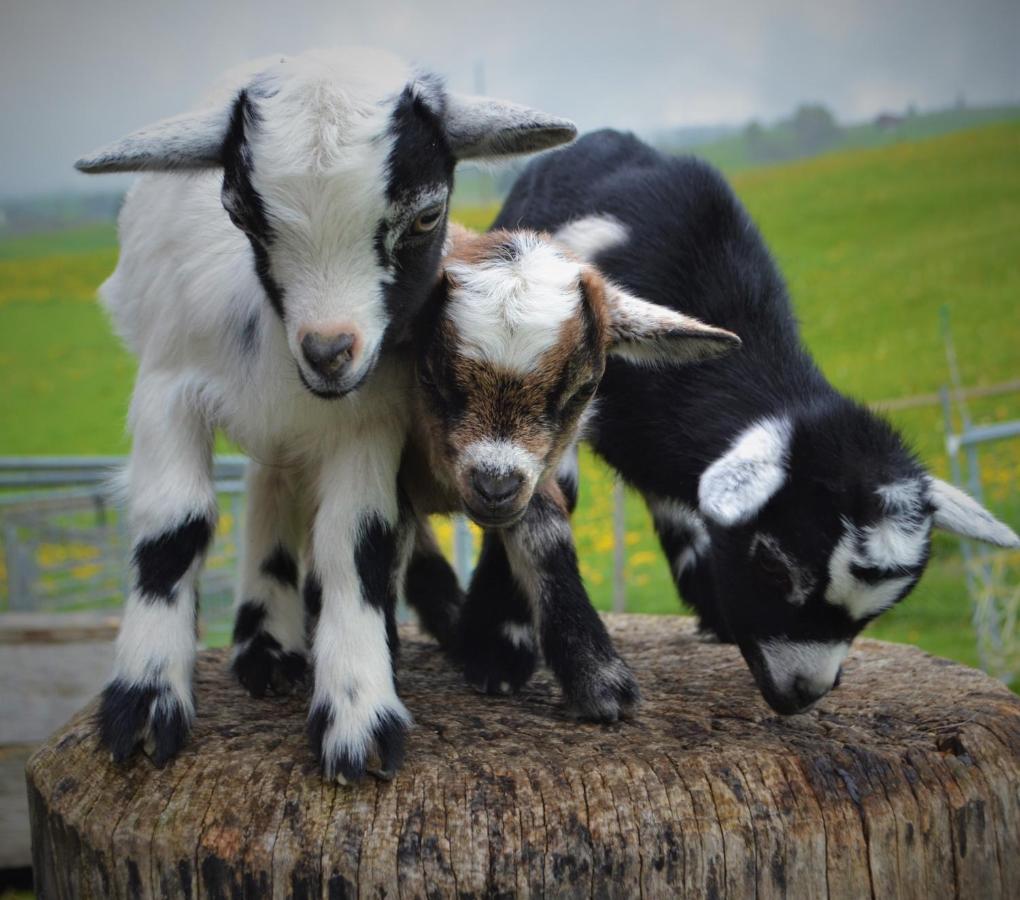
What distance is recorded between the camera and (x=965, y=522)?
105 inches

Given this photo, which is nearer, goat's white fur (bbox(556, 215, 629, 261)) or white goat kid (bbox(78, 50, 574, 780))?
white goat kid (bbox(78, 50, 574, 780))

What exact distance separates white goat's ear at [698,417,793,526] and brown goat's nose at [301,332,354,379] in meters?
1.03

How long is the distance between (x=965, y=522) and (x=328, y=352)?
1619 millimetres

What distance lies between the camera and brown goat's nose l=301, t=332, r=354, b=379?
2100 millimetres

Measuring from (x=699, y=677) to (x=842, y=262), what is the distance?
6941 millimetres

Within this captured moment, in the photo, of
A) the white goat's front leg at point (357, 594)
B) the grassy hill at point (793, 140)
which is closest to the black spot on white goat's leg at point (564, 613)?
the white goat's front leg at point (357, 594)

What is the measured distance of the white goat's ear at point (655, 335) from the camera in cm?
262

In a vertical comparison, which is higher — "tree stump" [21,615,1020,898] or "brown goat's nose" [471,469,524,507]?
"brown goat's nose" [471,469,524,507]

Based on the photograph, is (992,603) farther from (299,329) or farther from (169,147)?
(169,147)

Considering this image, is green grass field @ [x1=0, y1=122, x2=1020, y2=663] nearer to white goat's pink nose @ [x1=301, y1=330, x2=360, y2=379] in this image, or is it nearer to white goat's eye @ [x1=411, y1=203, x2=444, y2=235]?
white goat's eye @ [x1=411, y1=203, x2=444, y2=235]

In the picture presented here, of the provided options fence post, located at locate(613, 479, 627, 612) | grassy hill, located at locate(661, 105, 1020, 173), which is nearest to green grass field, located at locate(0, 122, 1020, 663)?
grassy hill, located at locate(661, 105, 1020, 173)

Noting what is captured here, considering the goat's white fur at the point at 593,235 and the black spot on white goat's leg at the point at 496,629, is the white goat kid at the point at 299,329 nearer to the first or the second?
the black spot on white goat's leg at the point at 496,629

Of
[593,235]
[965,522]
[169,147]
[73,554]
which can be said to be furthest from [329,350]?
[73,554]

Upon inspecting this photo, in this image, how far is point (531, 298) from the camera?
2.39 metres
